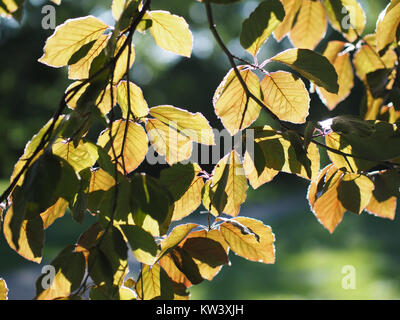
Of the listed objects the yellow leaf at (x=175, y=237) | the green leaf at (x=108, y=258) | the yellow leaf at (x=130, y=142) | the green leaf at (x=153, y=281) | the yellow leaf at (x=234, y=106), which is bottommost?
the green leaf at (x=153, y=281)

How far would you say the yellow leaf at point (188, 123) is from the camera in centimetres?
76

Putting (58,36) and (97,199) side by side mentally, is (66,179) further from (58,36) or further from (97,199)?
(58,36)

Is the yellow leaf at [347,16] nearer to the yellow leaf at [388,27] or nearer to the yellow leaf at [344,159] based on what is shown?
the yellow leaf at [388,27]

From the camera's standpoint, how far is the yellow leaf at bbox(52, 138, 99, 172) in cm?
69

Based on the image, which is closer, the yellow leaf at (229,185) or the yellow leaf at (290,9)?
the yellow leaf at (229,185)

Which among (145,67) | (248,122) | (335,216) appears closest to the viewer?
(248,122)

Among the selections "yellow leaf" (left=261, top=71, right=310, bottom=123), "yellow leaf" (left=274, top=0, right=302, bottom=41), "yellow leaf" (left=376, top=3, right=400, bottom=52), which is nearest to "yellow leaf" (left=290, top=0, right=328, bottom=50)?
"yellow leaf" (left=274, top=0, right=302, bottom=41)

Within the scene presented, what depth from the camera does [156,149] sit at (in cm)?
80

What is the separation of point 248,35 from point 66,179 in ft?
1.23

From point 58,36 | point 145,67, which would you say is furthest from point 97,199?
point 145,67

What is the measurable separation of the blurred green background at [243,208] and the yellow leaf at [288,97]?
0.46 m

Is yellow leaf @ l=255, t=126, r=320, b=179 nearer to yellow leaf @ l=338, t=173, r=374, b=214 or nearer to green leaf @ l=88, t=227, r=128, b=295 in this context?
yellow leaf @ l=338, t=173, r=374, b=214

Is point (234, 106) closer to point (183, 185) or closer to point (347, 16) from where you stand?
point (183, 185)

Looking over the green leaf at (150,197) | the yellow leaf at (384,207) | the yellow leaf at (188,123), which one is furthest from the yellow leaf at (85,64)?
the yellow leaf at (384,207)
